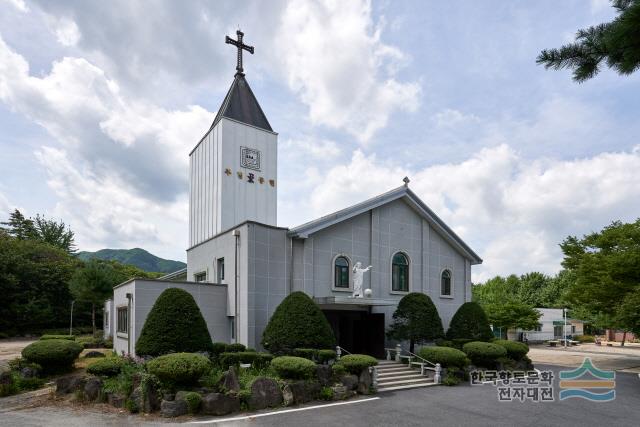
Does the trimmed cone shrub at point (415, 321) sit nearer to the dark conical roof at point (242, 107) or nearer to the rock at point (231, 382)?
the rock at point (231, 382)

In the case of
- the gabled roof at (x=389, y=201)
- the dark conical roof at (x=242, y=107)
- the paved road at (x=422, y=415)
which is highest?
the dark conical roof at (x=242, y=107)

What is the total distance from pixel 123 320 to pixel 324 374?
9473mm

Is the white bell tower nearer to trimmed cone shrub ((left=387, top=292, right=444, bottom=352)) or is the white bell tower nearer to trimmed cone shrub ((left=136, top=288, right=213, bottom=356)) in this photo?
trimmed cone shrub ((left=387, top=292, right=444, bottom=352))

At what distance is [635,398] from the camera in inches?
590

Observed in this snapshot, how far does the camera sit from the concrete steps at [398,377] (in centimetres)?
1600

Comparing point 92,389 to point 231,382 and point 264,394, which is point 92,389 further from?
point 264,394

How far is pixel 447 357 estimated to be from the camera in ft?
57.2

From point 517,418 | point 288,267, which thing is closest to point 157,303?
point 288,267

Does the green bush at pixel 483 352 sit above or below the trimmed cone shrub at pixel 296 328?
below

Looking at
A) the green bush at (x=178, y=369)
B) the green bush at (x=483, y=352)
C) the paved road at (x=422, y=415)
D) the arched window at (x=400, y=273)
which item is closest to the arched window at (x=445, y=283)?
the arched window at (x=400, y=273)

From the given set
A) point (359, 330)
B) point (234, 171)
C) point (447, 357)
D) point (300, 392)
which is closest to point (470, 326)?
point (447, 357)

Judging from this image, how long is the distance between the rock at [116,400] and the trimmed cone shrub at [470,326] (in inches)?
552

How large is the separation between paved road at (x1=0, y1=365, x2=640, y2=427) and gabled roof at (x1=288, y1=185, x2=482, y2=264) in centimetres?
683

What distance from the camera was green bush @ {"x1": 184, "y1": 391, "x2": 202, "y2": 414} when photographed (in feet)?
37.8
